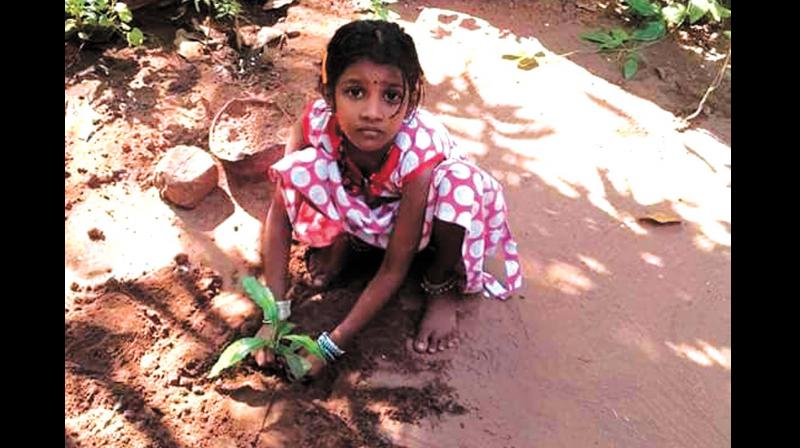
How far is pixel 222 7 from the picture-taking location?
11.8 feet

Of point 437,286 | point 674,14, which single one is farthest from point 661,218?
point 674,14

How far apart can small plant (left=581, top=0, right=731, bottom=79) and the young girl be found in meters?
2.07

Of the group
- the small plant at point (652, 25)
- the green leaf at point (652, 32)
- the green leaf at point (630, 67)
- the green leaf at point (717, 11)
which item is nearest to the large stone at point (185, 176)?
the green leaf at point (630, 67)

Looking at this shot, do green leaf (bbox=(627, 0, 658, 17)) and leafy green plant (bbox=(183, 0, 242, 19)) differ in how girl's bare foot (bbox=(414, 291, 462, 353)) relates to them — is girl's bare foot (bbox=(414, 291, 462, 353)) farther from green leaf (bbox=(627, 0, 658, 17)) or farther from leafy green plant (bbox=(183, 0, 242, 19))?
green leaf (bbox=(627, 0, 658, 17))

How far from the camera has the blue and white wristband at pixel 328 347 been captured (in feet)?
7.14

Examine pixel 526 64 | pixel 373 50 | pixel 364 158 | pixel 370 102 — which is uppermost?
pixel 373 50

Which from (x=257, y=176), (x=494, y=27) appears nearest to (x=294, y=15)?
(x=494, y=27)

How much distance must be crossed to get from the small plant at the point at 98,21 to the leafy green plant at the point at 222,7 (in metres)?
0.35

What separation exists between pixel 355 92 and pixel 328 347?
2.50 ft

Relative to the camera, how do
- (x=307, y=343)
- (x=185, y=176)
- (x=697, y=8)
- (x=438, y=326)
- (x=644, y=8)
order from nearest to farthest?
(x=307, y=343)
(x=438, y=326)
(x=185, y=176)
(x=697, y=8)
(x=644, y=8)

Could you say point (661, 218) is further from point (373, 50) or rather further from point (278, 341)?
point (278, 341)

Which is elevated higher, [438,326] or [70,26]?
[70,26]

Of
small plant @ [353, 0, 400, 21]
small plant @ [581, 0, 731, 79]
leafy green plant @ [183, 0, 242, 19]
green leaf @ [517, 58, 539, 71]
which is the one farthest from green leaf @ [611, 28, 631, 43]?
leafy green plant @ [183, 0, 242, 19]

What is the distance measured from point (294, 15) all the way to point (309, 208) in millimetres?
1874
